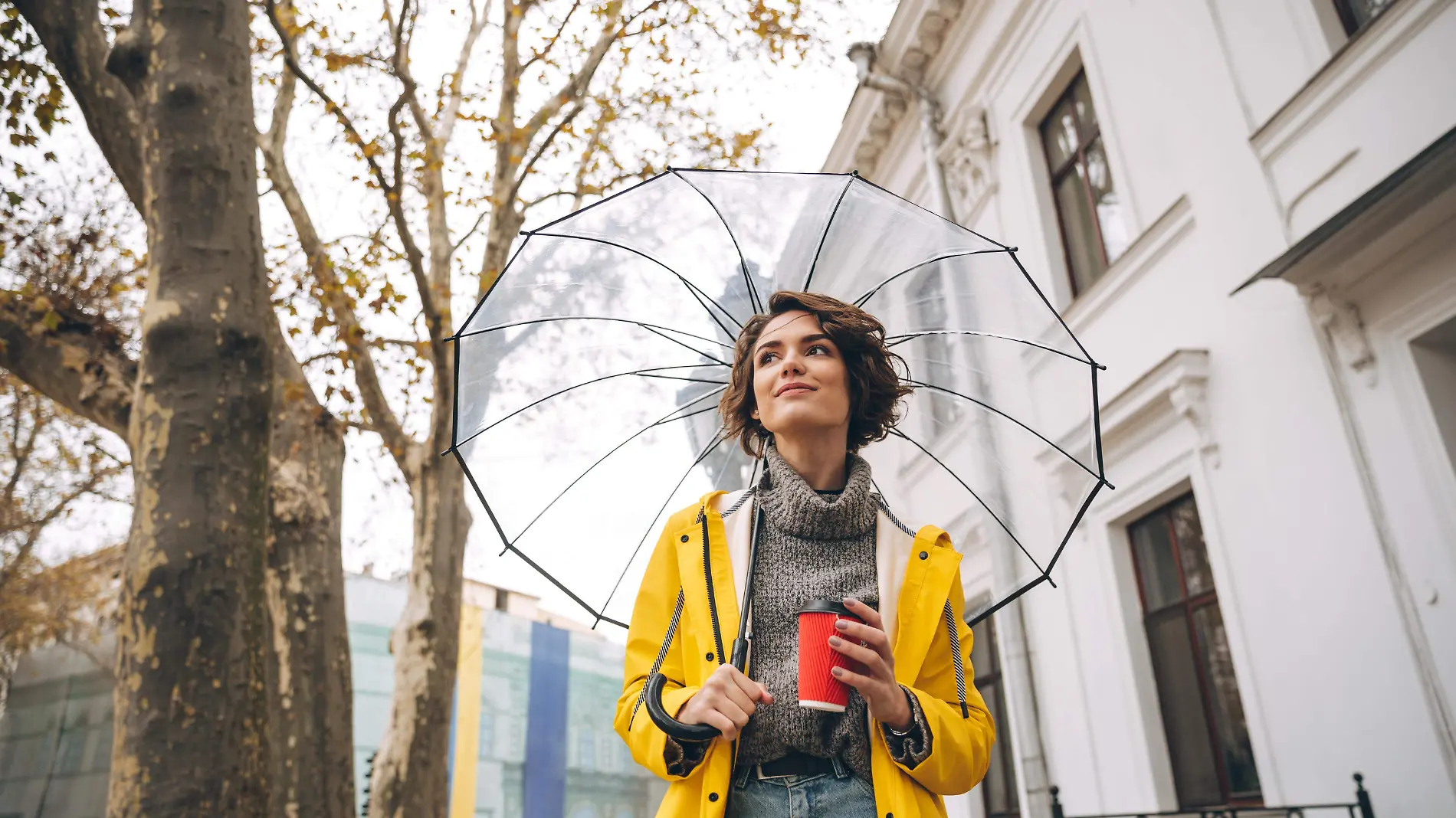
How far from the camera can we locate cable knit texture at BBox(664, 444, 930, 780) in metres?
1.71

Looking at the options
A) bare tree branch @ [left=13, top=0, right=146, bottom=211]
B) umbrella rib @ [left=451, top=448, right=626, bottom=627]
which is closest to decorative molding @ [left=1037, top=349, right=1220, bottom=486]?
umbrella rib @ [left=451, top=448, right=626, bottom=627]

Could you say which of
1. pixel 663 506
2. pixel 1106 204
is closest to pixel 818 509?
pixel 663 506

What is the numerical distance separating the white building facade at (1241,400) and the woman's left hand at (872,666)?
3.92ft

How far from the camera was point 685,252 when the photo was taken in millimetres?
2734

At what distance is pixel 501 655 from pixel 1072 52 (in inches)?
611

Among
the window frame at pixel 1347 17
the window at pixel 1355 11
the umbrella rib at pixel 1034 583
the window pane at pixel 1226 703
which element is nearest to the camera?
the umbrella rib at pixel 1034 583

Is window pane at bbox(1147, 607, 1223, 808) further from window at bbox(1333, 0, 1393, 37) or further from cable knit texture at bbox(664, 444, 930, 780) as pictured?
cable knit texture at bbox(664, 444, 930, 780)

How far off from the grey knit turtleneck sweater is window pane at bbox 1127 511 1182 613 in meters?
5.25

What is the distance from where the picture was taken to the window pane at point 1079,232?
7.61 meters

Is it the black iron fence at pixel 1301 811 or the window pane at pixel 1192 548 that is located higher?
→ the window pane at pixel 1192 548

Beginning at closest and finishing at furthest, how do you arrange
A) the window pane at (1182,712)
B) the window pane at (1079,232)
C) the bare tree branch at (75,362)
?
the bare tree branch at (75,362), the window pane at (1182,712), the window pane at (1079,232)

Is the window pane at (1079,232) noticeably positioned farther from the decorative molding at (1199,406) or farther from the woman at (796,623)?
the woman at (796,623)

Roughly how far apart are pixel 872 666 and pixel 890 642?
300mm

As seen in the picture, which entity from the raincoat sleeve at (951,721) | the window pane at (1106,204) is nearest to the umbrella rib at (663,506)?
the raincoat sleeve at (951,721)
